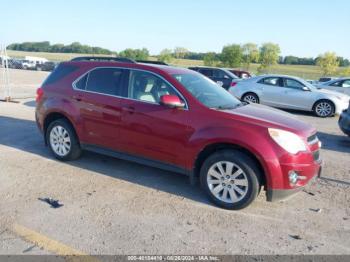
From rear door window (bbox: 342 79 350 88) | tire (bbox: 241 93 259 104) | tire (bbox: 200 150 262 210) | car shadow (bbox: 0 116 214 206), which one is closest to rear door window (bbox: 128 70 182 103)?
tire (bbox: 200 150 262 210)

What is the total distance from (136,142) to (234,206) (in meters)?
1.65

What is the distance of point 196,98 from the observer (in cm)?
440

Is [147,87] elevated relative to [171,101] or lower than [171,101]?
elevated

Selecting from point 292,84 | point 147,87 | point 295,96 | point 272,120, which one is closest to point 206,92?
point 147,87

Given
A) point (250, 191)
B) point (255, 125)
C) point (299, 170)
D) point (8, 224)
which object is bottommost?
point (8, 224)

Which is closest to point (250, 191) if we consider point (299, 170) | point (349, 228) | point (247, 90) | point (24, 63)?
point (299, 170)

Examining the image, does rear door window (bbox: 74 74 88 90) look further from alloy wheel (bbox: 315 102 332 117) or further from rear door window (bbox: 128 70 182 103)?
alloy wheel (bbox: 315 102 332 117)

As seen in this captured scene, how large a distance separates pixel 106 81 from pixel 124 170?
1442 mm

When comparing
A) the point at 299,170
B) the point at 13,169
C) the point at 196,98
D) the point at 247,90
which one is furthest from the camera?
the point at 247,90

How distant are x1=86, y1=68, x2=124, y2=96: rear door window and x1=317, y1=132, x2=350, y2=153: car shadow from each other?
4.90m

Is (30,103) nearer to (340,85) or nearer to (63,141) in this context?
(63,141)

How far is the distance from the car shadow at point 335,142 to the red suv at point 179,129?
3.32 meters

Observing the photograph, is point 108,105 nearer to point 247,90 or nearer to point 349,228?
point 349,228

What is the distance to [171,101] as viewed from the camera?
14.1 feet
